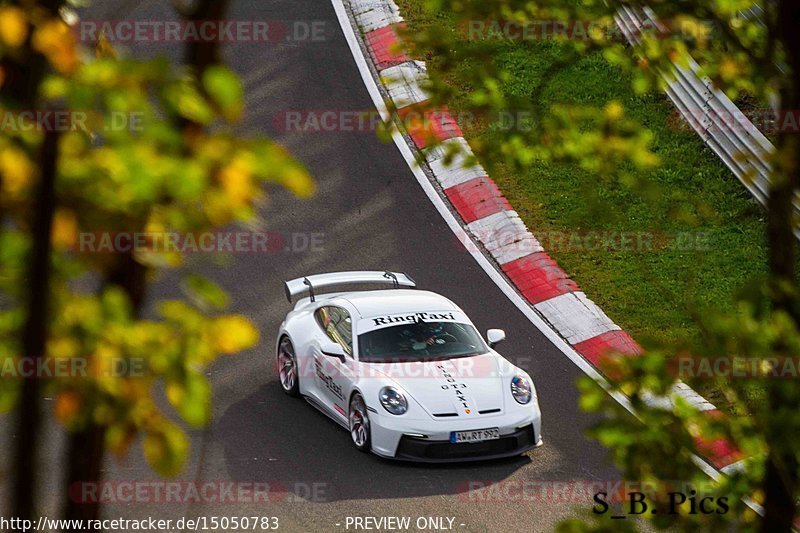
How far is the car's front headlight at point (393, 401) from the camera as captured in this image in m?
9.83

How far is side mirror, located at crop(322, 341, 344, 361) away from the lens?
10406 mm

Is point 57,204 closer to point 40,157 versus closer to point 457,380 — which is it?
point 40,157

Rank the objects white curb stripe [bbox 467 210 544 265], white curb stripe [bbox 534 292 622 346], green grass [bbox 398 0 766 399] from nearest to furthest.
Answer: white curb stripe [bbox 534 292 622 346], green grass [bbox 398 0 766 399], white curb stripe [bbox 467 210 544 265]

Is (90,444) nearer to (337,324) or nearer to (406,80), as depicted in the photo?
(337,324)

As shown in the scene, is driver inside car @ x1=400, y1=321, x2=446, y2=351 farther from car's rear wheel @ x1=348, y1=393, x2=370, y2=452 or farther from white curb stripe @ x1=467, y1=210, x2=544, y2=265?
white curb stripe @ x1=467, y1=210, x2=544, y2=265

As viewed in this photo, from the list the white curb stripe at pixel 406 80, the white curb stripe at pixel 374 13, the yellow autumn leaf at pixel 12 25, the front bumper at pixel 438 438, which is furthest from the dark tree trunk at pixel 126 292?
the white curb stripe at pixel 374 13

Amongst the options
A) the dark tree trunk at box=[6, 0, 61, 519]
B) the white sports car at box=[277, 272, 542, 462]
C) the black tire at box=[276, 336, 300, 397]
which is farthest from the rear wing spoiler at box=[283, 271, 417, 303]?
the dark tree trunk at box=[6, 0, 61, 519]

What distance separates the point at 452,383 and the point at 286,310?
2697 mm

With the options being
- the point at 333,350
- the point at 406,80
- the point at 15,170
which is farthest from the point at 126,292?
the point at 406,80

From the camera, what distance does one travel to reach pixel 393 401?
32.4ft

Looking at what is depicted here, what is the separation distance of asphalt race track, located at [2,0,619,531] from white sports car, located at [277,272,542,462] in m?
0.21

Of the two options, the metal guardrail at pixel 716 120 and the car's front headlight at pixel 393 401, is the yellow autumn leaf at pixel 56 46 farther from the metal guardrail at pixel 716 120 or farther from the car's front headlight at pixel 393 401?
the metal guardrail at pixel 716 120

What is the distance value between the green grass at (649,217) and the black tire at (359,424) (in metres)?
3.25

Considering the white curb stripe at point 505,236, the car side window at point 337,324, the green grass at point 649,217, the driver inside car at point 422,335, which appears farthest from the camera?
the white curb stripe at point 505,236
